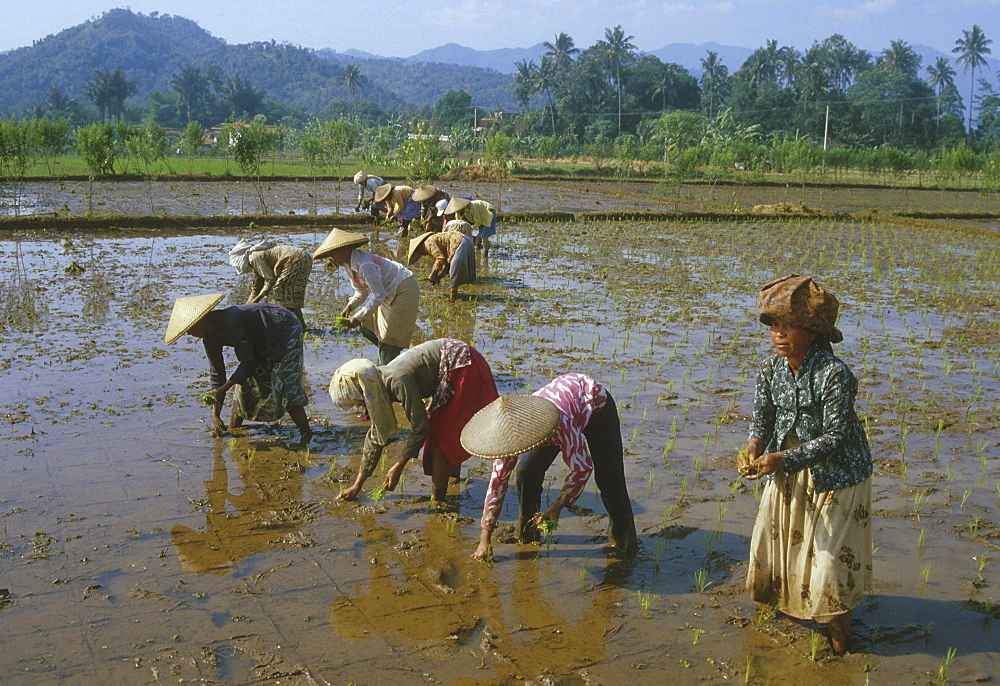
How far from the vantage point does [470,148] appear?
155 feet

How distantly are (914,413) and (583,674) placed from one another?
12.8 ft

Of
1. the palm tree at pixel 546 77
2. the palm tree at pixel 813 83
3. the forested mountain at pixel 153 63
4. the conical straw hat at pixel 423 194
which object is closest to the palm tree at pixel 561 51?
the palm tree at pixel 546 77

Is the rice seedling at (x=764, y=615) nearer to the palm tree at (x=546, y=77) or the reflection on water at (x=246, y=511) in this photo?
the reflection on water at (x=246, y=511)

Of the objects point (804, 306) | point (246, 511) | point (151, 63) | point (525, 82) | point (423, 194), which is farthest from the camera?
point (151, 63)

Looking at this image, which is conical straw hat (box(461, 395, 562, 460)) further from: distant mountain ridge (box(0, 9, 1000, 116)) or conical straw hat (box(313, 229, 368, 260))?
distant mountain ridge (box(0, 9, 1000, 116))

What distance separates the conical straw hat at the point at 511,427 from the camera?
3.26m

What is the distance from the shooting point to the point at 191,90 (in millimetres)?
74250

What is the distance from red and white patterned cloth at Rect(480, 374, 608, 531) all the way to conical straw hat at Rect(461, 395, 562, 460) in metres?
0.07

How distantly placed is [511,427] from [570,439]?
0.30 meters

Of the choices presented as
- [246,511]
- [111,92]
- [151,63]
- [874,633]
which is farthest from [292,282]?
[151,63]

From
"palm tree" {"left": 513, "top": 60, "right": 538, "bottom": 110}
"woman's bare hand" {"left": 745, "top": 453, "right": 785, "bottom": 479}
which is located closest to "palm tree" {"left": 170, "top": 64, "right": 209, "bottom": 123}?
"palm tree" {"left": 513, "top": 60, "right": 538, "bottom": 110}

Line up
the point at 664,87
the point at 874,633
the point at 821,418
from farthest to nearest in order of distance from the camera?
the point at 664,87
the point at 874,633
the point at 821,418

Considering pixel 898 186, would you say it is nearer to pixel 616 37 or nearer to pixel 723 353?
pixel 723 353

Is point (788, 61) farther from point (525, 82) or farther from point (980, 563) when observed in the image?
point (980, 563)
